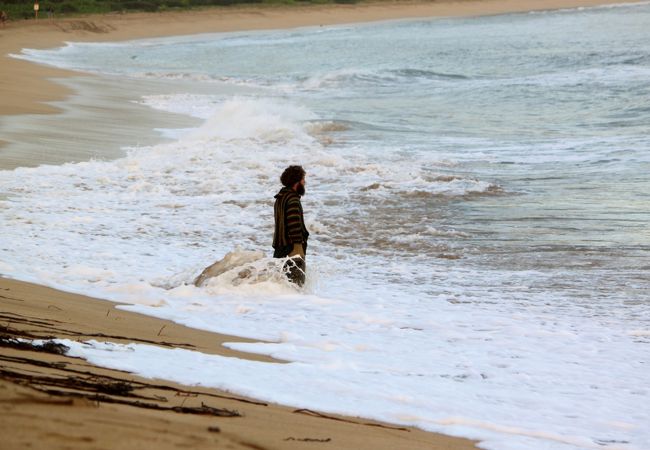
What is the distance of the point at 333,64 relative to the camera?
46281mm

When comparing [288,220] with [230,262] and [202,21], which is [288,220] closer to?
[230,262]

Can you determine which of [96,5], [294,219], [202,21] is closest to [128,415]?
[294,219]

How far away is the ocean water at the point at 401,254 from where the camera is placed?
5.41 metres

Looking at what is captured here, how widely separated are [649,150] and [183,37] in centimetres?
5728

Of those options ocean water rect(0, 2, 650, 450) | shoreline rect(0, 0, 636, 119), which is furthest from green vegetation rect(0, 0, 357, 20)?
ocean water rect(0, 2, 650, 450)

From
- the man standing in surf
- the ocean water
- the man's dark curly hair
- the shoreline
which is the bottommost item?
the ocean water

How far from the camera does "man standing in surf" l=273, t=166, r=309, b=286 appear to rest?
8219 millimetres

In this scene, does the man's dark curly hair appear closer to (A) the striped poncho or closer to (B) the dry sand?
(A) the striped poncho

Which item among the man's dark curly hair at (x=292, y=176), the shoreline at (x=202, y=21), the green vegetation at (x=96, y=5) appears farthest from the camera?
the green vegetation at (x=96, y=5)

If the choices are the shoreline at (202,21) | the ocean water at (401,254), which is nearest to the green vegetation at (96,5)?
the shoreline at (202,21)

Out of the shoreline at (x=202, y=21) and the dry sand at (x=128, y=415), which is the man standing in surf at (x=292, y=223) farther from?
the shoreline at (x=202, y=21)

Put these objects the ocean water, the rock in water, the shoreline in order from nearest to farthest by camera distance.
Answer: the ocean water → the rock in water → the shoreline

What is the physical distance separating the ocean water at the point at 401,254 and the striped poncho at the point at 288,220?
0.26 metres

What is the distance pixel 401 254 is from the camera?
33.6 ft
